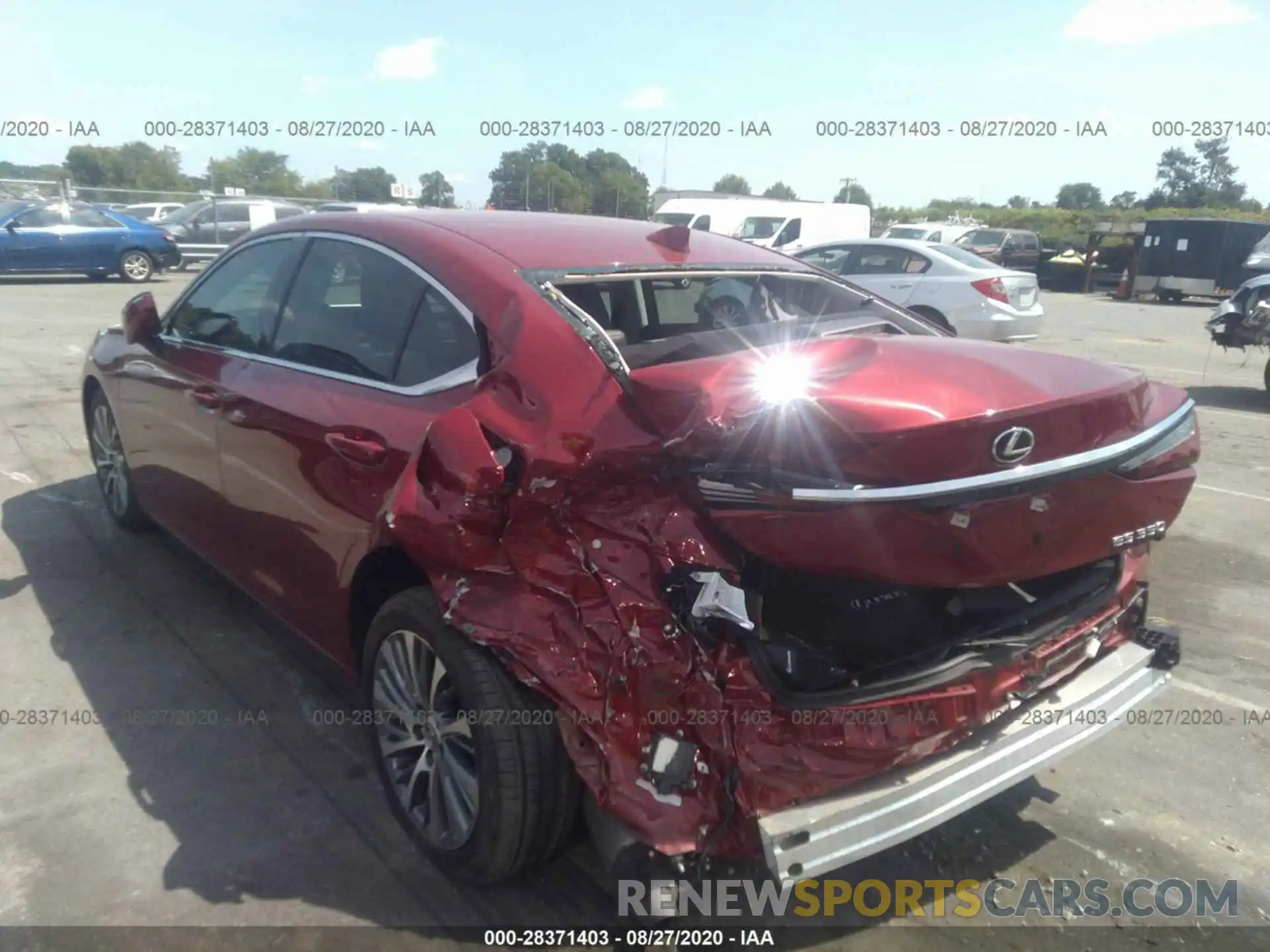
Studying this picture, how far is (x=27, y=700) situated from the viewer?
3707mm

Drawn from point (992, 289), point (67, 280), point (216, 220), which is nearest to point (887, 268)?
point (992, 289)

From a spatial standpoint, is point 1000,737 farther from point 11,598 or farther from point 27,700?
point 11,598

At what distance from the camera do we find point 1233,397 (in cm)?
1038

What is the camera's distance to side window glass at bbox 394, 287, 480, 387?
281 centimetres

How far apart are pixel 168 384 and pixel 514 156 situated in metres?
13.1

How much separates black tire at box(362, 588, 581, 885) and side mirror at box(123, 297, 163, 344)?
7.78 ft

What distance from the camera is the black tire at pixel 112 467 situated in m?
5.12

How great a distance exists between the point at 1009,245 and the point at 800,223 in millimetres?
8891

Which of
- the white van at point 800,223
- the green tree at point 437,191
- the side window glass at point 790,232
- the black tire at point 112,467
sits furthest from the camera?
the white van at point 800,223

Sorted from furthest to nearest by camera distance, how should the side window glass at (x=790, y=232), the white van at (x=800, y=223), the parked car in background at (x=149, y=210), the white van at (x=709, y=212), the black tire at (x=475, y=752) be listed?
the parked car in background at (x=149, y=210), the white van at (x=800, y=223), the side window glass at (x=790, y=232), the white van at (x=709, y=212), the black tire at (x=475, y=752)

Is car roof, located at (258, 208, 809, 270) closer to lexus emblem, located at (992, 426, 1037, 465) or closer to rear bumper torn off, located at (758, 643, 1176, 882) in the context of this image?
lexus emblem, located at (992, 426, 1037, 465)

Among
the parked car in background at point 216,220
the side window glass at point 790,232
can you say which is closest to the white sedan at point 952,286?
the side window glass at point 790,232

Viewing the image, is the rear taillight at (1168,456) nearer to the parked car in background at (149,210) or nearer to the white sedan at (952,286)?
the white sedan at (952,286)

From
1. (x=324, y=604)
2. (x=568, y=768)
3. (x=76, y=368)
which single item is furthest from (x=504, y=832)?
(x=76, y=368)
